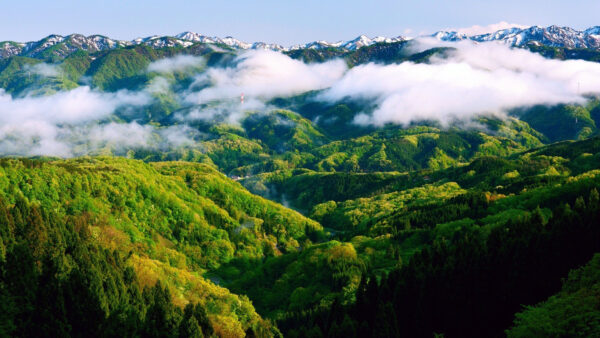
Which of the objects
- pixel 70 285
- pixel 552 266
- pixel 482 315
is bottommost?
pixel 482 315

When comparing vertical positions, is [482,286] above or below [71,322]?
below

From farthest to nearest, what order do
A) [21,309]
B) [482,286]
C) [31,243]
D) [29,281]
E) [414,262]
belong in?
[414,262] < [31,243] < [482,286] < [29,281] < [21,309]

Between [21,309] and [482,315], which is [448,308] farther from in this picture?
[21,309]

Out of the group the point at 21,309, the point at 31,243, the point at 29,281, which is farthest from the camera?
the point at 31,243

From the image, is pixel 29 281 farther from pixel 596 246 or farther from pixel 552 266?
pixel 596 246

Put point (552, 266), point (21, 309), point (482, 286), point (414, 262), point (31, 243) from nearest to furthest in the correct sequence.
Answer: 1. point (21, 309)
2. point (552, 266)
3. point (482, 286)
4. point (31, 243)
5. point (414, 262)

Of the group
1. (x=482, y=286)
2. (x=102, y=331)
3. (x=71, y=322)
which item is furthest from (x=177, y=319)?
(x=482, y=286)

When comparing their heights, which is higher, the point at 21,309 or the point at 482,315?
the point at 21,309

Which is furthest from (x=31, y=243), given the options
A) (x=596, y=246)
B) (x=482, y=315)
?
(x=596, y=246)

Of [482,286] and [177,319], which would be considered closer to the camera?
[177,319]
